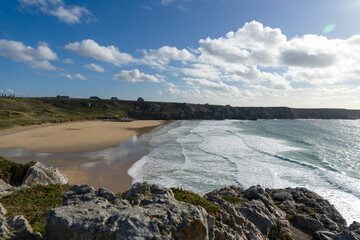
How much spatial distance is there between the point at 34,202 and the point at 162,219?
7.87 metres

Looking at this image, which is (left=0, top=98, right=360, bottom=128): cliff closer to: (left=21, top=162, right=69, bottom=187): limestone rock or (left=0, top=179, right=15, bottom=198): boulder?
(left=21, top=162, right=69, bottom=187): limestone rock

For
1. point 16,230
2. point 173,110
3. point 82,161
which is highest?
point 173,110

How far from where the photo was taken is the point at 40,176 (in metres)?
14.2

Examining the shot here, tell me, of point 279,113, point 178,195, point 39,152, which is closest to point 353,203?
point 178,195

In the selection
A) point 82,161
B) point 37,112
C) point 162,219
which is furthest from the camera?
point 37,112

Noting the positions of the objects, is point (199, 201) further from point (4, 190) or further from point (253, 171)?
point (253, 171)

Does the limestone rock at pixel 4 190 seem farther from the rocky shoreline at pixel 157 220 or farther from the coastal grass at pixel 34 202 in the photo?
the coastal grass at pixel 34 202

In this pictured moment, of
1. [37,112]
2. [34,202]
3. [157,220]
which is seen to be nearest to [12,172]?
[34,202]

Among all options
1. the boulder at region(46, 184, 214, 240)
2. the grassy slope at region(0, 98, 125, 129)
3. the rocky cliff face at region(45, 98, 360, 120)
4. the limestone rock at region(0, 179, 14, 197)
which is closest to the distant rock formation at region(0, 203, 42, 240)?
the boulder at region(46, 184, 214, 240)

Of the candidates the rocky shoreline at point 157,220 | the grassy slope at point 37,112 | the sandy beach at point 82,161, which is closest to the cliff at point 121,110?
the grassy slope at point 37,112

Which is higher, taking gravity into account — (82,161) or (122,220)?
(122,220)

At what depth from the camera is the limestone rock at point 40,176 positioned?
44.8ft

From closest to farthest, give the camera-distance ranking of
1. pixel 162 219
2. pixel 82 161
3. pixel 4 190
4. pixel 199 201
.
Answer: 1. pixel 162 219
2. pixel 199 201
3. pixel 4 190
4. pixel 82 161

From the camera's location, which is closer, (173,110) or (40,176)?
(40,176)
